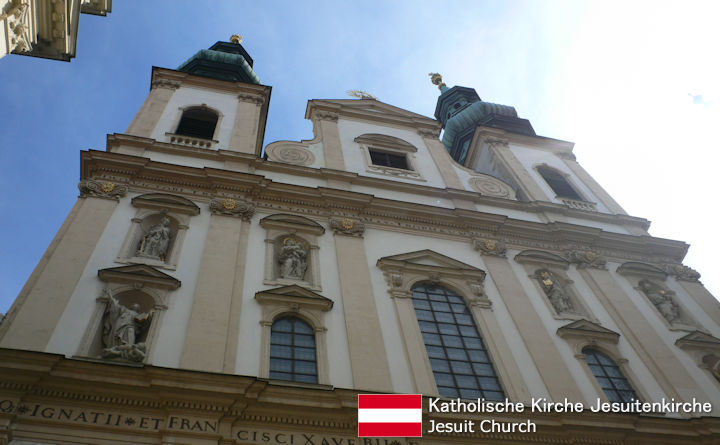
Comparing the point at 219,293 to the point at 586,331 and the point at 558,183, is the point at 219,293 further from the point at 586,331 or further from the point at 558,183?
the point at 558,183

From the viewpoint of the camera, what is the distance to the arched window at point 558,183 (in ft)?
61.0

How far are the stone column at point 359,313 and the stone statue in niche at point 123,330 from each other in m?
3.42

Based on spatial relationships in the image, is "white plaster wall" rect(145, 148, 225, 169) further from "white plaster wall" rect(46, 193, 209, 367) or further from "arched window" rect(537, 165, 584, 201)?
"arched window" rect(537, 165, 584, 201)

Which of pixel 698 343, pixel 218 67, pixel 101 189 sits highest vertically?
pixel 218 67

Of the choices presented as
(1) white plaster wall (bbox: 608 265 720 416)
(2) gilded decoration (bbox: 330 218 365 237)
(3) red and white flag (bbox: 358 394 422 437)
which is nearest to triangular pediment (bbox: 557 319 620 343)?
(1) white plaster wall (bbox: 608 265 720 416)

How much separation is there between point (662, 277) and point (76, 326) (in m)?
13.4

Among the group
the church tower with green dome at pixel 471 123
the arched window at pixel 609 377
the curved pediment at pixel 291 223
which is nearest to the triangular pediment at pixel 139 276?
the curved pediment at pixel 291 223

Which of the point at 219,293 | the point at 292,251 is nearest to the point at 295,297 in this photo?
the point at 219,293

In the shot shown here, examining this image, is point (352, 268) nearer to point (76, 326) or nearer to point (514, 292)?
point (514, 292)

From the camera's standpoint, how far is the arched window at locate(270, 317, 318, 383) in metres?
9.60

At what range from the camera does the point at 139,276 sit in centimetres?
1032

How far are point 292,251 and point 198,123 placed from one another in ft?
22.6

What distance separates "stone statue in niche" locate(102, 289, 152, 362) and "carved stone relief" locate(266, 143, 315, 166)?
6880 mm

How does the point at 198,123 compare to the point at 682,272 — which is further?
the point at 198,123
